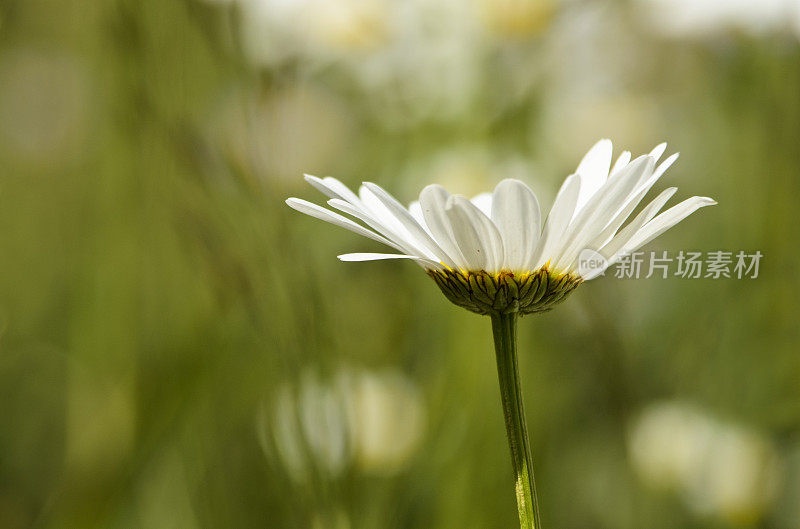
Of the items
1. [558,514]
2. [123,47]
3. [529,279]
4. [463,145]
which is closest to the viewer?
[529,279]

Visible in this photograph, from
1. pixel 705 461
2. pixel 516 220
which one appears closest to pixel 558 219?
pixel 516 220

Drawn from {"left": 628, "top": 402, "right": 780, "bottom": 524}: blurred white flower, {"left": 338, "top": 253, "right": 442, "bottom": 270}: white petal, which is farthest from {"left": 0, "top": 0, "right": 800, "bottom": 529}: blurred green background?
{"left": 338, "top": 253, "right": 442, "bottom": 270}: white petal

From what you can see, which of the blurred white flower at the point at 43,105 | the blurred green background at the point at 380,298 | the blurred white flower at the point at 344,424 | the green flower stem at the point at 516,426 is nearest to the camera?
the green flower stem at the point at 516,426

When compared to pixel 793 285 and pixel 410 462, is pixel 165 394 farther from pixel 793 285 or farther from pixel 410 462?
pixel 793 285

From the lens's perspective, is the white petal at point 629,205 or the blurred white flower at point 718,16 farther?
the blurred white flower at point 718,16

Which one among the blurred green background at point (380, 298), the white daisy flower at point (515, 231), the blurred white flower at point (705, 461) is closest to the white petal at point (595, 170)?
the white daisy flower at point (515, 231)

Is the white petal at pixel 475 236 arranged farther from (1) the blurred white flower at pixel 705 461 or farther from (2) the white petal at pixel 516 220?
(1) the blurred white flower at pixel 705 461

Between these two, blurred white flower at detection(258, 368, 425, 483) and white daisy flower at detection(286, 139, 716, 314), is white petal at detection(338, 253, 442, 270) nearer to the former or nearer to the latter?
white daisy flower at detection(286, 139, 716, 314)

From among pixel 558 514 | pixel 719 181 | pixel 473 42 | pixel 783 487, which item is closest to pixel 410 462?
pixel 558 514

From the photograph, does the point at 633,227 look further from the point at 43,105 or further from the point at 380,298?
the point at 43,105
